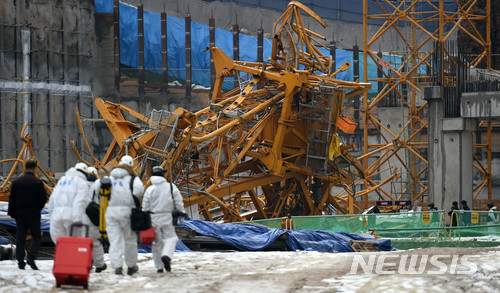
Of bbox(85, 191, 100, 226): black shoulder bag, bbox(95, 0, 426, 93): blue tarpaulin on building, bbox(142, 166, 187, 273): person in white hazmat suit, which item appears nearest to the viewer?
bbox(85, 191, 100, 226): black shoulder bag

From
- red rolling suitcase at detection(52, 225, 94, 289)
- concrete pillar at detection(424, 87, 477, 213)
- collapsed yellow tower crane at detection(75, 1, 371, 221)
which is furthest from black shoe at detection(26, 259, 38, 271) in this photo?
concrete pillar at detection(424, 87, 477, 213)

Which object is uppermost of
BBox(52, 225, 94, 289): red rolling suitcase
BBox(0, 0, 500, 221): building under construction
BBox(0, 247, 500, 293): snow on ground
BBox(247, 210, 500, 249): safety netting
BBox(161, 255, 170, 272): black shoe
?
BBox(0, 0, 500, 221): building under construction

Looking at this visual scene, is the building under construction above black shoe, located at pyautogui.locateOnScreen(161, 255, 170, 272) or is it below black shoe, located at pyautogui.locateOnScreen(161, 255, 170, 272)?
above

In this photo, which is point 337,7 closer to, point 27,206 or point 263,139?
point 263,139

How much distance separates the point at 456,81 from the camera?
32.7m

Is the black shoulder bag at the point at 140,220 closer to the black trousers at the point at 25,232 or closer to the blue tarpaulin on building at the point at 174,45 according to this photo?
the black trousers at the point at 25,232

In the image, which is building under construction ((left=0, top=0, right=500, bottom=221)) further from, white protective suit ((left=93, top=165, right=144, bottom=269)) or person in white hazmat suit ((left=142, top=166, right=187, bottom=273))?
white protective suit ((left=93, top=165, right=144, bottom=269))

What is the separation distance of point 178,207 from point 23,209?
2.30 meters

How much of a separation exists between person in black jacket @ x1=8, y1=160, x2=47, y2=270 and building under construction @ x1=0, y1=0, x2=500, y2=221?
12.1m

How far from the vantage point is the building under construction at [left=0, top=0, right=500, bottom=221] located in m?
28.4

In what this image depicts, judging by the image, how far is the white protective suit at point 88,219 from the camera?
12875 mm

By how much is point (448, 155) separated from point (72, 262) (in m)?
22.7

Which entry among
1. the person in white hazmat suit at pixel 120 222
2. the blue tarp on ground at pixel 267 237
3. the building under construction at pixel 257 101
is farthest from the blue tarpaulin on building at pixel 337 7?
the person in white hazmat suit at pixel 120 222

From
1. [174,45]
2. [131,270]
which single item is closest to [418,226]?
[131,270]
